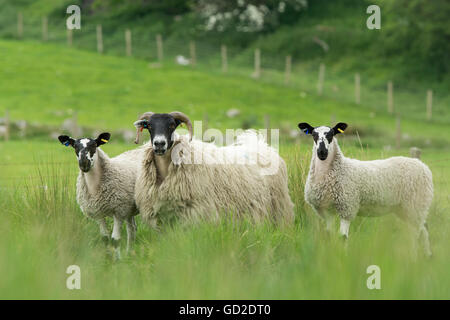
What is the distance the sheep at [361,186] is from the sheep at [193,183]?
1.43 meters

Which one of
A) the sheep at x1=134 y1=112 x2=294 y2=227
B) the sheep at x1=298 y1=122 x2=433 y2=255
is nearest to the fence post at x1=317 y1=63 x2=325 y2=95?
the sheep at x1=134 y1=112 x2=294 y2=227

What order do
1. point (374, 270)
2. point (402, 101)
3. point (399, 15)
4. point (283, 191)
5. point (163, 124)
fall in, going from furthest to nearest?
1. point (399, 15)
2. point (402, 101)
3. point (283, 191)
4. point (163, 124)
5. point (374, 270)

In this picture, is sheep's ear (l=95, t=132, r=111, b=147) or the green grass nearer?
sheep's ear (l=95, t=132, r=111, b=147)

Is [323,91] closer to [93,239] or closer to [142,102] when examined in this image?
[142,102]

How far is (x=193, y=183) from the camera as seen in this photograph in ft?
26.0

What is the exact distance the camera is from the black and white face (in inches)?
283

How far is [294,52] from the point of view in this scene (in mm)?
42375

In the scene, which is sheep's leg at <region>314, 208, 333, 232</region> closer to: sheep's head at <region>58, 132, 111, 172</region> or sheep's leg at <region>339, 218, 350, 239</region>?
sheep's leg at <region>339, 218, 350, 239</region>

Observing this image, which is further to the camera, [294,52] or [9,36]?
[9,36]

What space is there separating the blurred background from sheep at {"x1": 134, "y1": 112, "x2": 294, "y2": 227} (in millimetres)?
397

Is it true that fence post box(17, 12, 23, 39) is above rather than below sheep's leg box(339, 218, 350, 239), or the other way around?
above
